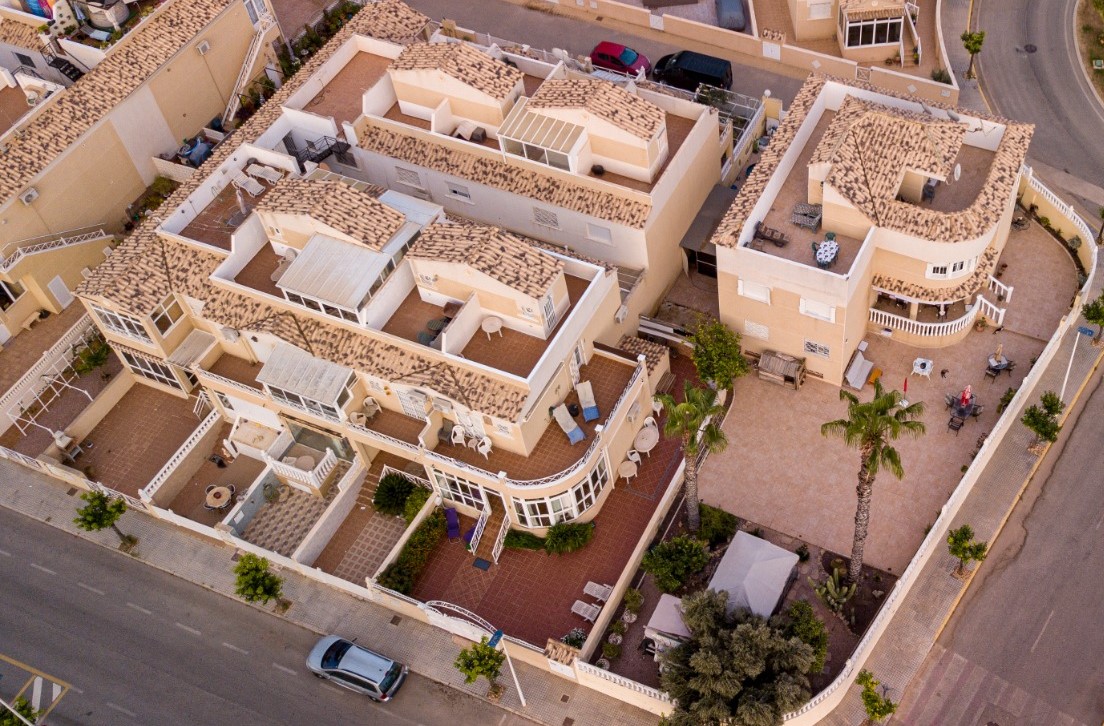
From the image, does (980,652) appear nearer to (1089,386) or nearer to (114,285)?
(1089,386)

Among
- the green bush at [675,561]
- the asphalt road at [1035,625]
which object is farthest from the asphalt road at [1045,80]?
the green bush at [675,561]

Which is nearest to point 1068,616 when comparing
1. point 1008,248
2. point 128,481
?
point 1008,248

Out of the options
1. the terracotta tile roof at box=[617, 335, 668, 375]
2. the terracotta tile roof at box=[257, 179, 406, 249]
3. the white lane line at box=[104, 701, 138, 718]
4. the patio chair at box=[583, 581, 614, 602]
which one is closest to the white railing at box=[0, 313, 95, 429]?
the terracotta tile roof at box=[257, 179, 406, 249]

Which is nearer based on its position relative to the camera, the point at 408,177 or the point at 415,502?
the point at 415,502

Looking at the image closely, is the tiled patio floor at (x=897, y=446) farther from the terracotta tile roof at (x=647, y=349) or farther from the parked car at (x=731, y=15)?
the parked car at (x=731, y=15)

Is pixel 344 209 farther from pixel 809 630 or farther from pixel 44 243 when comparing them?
pixel 809 630

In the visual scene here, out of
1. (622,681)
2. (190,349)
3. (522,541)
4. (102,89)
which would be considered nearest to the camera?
(622,681)

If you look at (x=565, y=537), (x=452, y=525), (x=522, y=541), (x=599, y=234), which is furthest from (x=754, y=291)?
(x=452, y=525)

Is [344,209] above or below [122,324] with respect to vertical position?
above
